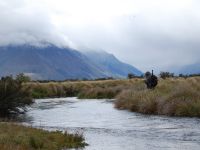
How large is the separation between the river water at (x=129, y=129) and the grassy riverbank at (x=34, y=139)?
95cm

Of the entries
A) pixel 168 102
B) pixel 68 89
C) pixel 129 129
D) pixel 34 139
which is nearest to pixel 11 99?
pixel 168 102

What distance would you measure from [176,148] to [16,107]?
25173 mm

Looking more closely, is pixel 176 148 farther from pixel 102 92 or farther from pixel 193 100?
pixel 102 92

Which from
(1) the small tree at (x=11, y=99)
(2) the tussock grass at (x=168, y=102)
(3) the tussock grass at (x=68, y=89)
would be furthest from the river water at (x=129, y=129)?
(3) the tussock grass at (x=68, y=89)

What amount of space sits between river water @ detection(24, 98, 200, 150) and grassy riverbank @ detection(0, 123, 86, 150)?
95 centimetres

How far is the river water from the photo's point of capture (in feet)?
78.3

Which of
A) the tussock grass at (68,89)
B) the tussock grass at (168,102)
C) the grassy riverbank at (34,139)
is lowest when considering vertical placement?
the grassy riverbank at (34,139)

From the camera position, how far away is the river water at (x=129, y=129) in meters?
23.9

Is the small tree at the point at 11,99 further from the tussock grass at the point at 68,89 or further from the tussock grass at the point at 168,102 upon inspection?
the tussock grass at the point at 68,89

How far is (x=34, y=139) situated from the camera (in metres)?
22.0

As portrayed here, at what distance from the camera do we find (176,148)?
22.5 m

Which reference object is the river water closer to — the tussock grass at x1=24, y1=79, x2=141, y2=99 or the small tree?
the small tree

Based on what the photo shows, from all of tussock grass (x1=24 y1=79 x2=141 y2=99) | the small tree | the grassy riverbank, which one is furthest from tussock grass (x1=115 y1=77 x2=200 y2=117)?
tussock grass (x1=24 y1=79 x2=141 y2=99)

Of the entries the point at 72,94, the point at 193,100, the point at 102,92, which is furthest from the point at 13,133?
the point at 72,94
